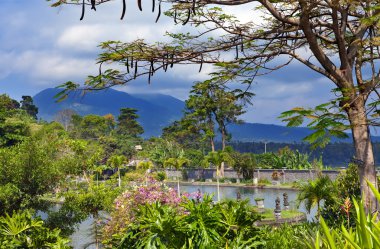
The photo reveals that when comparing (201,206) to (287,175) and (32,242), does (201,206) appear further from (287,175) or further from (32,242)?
(287,175)

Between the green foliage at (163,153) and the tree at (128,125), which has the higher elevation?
the tree at (128,125)

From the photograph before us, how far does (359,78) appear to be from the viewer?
10875mm

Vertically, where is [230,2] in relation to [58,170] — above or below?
above

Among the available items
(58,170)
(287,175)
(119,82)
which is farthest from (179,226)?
(287,175)

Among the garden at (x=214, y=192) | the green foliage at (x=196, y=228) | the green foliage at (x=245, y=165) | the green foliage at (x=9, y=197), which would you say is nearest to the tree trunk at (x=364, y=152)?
the garden at (x=214, y=192)

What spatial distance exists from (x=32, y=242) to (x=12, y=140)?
5075 centimetres

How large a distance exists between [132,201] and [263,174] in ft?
141

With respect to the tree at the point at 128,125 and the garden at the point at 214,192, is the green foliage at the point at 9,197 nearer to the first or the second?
the garden at the point at 214,192

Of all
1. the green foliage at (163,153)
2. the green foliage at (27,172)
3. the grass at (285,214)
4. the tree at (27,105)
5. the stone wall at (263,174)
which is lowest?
the grass at (285,214)

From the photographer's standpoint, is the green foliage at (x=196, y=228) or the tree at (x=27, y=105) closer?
the green foliage at (x=196, y=228)

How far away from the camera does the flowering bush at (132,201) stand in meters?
16.4

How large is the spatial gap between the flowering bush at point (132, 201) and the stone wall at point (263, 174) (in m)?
28.2

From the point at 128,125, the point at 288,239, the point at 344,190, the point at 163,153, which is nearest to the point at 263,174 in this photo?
the point at 163,153

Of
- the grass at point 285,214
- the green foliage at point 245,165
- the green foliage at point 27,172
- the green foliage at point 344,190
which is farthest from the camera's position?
the green foliage at point 245,165
